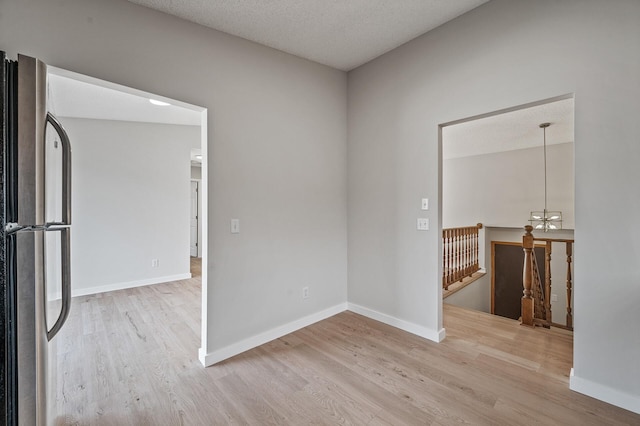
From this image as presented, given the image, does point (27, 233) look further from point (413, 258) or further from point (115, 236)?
point (115, 236)

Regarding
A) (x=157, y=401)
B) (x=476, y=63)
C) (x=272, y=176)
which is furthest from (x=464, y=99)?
(x=157, y=401)

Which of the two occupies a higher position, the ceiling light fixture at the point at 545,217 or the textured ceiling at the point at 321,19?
the textured ceiling at the point at 321,19

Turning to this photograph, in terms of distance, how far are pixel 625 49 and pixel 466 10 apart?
110 centimetres

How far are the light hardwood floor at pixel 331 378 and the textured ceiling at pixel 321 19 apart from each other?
2.70 m

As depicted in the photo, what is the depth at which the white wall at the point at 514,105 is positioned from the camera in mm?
1700

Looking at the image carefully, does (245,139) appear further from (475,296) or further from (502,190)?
(502,190)

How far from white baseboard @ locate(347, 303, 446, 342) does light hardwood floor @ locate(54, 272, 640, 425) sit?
2.7 inches

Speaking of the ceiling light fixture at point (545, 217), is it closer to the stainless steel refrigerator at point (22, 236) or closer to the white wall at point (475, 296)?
the white wall at point (475, 296)

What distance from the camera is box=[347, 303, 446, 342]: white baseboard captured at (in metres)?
2.60

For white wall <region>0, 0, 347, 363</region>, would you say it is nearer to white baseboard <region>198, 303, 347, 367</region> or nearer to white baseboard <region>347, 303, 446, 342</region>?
white baseboard <region>198, 303, 347, 367</region>

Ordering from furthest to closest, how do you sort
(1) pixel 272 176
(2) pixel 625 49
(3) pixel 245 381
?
(1) pixel 272 176 < (3) pixel 245 381 < (2) pixel 625 49

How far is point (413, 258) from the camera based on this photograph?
108 inches

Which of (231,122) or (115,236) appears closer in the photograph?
(231,122)

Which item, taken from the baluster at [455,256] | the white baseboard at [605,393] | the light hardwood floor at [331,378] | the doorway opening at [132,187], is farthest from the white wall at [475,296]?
the doorway opening at [132,187]
